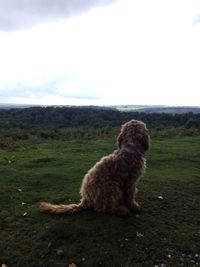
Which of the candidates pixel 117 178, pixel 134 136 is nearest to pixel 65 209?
pixel 117 178

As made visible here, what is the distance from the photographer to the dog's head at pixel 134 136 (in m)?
8.82

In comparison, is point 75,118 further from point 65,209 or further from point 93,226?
point 93,226

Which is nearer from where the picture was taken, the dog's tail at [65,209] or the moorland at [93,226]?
the moorland at [93,226]

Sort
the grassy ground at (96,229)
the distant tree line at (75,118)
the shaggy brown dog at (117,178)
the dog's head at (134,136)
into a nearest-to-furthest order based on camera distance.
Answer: the grassy ground at (96,229) < the shaggy brown dog at (117,178) < the dog's head at (134,136) < the distant tree line at (75,118)

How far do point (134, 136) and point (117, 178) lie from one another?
120 centimetres

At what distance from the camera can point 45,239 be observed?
766 centimetres

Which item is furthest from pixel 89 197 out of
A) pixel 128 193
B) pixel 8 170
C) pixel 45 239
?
pixel 8 170

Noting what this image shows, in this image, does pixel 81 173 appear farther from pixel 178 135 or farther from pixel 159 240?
pixel 178 135

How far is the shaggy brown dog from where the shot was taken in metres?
8.30

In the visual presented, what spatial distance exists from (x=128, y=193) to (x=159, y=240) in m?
1.41

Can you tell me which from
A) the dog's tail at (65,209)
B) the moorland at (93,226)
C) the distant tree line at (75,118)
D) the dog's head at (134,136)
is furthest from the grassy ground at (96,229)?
the distant tree line at (75,118)

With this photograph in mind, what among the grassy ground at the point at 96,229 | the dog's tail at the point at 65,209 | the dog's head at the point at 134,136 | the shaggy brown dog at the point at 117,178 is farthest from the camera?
the dog's head at the point at 134,136

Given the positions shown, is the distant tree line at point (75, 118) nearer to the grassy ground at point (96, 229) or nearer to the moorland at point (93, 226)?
the moorland at point (93, 226)

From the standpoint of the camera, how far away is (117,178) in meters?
8.36
